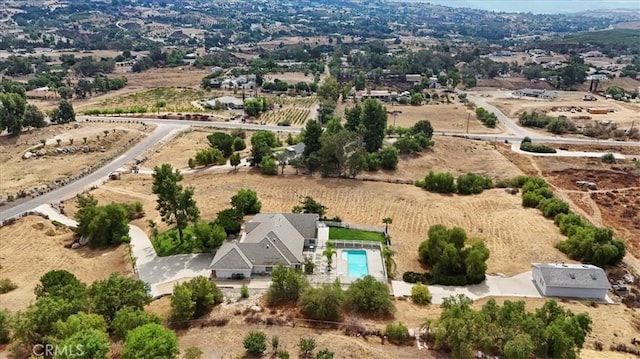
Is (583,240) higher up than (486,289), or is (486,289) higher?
(583,240)

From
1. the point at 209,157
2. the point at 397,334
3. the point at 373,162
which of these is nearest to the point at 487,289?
the point at 397,334

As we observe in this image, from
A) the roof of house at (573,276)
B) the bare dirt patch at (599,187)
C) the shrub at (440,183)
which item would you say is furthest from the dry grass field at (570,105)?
the roof of house at (573,276)

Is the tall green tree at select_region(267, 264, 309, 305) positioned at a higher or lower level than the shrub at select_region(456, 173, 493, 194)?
higher

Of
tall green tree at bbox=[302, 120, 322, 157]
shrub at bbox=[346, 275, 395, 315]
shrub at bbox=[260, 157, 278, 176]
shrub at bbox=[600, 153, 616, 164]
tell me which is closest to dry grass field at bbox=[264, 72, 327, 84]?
tall green tree at bbox=[302, 120, 322, 157]

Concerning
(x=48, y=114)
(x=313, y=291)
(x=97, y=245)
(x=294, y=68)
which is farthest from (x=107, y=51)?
(x=313, y=291)

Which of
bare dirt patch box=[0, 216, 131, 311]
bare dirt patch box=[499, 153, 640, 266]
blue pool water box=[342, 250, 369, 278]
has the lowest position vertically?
bare dirt patch box=[499, 153, 640, 266]

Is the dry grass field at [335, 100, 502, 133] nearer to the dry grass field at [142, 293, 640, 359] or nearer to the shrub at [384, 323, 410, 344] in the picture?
the dry grass field at [142, 293, 640, 359]

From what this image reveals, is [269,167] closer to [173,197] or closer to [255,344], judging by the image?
[173,197]
